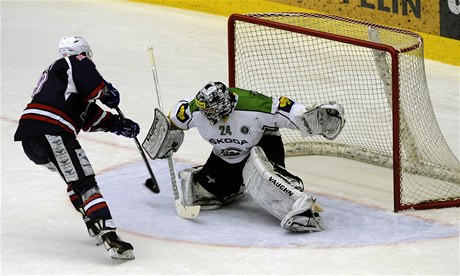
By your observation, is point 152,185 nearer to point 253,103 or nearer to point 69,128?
point 253,103

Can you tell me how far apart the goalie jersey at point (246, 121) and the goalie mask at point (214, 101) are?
8 centimetres

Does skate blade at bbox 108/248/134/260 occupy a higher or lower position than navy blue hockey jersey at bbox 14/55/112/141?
lower

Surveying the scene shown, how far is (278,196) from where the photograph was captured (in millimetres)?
5039

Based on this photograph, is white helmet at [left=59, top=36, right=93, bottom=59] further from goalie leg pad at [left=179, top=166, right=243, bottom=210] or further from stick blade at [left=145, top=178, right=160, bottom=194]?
stick blade at [left=145, top=178, right=160, bottom=194]

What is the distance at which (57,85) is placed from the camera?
4766 mm

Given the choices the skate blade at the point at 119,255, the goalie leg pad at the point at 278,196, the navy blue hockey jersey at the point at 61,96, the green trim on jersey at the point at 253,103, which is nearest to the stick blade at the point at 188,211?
the goalie leg pad at the point at 278,196

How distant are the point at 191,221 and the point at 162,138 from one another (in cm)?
43

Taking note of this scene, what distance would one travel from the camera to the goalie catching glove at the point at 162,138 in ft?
17.6

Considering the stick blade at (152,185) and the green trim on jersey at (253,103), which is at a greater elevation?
the green trim on jersey at (253,103)

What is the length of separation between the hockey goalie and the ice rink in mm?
101

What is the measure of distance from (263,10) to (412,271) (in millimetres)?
4286

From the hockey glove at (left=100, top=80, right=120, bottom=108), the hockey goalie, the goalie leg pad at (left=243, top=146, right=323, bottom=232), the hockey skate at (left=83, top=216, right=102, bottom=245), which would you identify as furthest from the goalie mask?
the hockey skate at (left=83, top=216, right=102, bottom=245)

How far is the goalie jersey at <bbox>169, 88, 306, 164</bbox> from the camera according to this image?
5.10 metres

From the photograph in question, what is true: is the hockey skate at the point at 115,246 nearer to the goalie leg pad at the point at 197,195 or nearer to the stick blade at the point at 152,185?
the goalie leg pad at the point at 197,195
